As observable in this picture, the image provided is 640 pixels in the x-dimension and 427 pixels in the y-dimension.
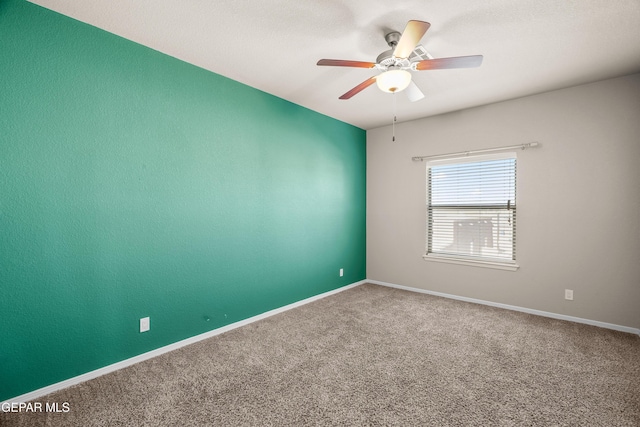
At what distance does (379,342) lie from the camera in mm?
2732

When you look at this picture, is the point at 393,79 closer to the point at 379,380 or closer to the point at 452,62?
the point at 452,62

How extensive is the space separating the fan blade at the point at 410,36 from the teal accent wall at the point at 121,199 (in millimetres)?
1886

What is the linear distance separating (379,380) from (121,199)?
7.99 ft

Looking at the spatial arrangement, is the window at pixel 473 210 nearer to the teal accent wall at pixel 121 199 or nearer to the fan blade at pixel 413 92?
the fan blade at pixel 413 92

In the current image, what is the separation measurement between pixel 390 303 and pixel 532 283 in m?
1.71

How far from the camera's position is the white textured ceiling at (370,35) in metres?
1.99

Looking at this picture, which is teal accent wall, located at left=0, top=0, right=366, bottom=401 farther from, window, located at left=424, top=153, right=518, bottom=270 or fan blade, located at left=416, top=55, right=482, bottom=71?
window, located at left=424, top=153, right=518, bottom=270

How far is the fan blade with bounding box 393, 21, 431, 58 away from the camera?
→ 163cm

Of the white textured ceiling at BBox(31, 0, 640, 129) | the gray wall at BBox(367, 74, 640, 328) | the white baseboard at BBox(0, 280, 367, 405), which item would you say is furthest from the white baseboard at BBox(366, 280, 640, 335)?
the white textured ceiling at BBox(31, 0, 640, 129)

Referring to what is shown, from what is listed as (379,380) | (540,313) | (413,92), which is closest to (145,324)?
(379,380)

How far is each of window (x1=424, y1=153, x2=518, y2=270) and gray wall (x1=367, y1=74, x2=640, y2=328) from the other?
11 centimetres

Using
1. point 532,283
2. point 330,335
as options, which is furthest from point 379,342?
point 532,283

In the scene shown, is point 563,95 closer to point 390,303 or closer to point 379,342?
point 390,303

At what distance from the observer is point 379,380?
2.12 meters
